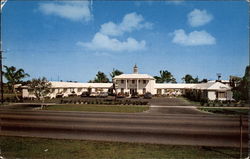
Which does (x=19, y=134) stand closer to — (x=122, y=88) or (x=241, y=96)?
(x=241, y=96)

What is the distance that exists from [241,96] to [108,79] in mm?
67113

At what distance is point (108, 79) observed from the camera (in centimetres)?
8788

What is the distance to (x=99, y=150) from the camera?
9.37 metres

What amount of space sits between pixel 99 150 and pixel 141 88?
145 ft

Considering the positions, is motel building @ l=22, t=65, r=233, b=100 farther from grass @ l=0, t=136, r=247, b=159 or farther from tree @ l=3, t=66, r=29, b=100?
grass @ l=0, t=136, r=247, b=159

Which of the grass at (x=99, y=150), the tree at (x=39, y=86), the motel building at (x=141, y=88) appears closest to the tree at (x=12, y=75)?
the motel building at (x=141, y=88)

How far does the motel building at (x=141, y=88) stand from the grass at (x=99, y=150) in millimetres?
30766

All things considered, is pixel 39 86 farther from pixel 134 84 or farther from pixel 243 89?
pixel 134 84

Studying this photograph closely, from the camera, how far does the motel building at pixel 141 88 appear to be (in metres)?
38.4

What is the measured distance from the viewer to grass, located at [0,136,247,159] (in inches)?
341

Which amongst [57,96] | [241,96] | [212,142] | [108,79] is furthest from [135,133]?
[108,79]

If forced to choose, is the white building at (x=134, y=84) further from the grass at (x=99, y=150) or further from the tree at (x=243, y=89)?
the grass at (x=99, y=150)

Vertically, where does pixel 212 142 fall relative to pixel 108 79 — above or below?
below

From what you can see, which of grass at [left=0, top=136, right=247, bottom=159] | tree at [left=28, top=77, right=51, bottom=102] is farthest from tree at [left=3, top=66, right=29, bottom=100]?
grass at [left=0, top=136, right=247, bottom=159]
